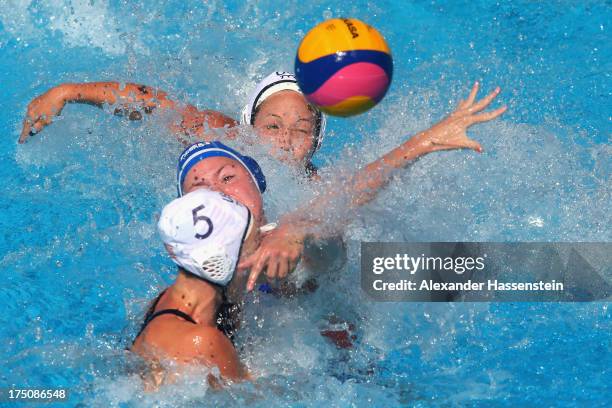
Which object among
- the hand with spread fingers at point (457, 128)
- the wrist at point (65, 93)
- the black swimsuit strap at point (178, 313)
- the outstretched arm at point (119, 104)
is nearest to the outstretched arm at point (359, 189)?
the hand with spread fingers at point (457, 128)

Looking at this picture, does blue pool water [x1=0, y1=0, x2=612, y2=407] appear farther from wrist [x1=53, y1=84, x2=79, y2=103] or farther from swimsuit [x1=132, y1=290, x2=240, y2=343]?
wrist [x1=53, y1=84, x2=79, y2=103]

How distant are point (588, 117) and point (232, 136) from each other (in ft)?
8.68

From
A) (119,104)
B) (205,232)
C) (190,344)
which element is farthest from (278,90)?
(190,344)

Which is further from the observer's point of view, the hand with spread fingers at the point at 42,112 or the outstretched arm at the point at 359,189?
the hand with spread fingers at the point at 42,112

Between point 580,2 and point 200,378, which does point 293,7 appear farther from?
point 200,378

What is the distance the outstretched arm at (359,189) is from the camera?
329cm

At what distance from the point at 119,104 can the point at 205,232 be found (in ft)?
6.90

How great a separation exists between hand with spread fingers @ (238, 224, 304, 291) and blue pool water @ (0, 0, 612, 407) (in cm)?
46

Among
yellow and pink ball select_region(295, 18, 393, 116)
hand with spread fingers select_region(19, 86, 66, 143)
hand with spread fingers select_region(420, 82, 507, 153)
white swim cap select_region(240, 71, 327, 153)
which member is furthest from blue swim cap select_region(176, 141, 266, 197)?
hand with spread fingers select_region(19, 86, 66, 143)

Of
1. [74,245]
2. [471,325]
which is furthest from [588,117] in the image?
[74,245]

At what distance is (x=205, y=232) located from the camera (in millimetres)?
3066

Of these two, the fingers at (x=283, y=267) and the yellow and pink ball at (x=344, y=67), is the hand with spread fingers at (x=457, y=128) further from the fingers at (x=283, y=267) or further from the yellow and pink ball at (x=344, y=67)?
the fingers at (x=283, y=267)

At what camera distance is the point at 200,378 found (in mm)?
3117

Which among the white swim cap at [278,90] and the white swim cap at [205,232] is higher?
the white swim cap at [278,90]
